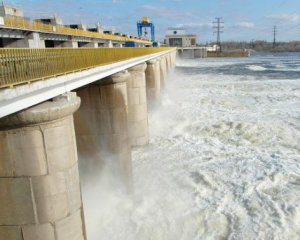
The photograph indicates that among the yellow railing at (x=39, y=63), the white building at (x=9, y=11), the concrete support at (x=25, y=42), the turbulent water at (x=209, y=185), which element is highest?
the white building at (x=9, y=11)

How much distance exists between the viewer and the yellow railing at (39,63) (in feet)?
23.5

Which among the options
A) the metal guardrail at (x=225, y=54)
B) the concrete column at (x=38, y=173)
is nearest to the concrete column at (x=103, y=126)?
the concrete column at (x=38, y=173)

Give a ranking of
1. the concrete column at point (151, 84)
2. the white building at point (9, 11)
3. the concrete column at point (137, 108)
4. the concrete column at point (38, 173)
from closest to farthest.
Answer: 1. the concrete column at point (38, 173)
2. the concrete column at point (137, 108)
3. the white building at point (9, 11)
4. the concrete column at point (151, 84)

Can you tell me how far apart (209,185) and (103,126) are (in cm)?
619

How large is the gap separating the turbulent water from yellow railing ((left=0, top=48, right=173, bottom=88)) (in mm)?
6631

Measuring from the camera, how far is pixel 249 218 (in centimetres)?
1331

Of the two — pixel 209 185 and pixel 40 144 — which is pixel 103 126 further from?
pixel 40 144

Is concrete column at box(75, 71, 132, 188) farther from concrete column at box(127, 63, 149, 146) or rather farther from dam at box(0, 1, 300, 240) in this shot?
concrete column at box(127, 63, 149, 146)

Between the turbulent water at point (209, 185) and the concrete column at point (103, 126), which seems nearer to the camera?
the turbulent water at point (209, 185)

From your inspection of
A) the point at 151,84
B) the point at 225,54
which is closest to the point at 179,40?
the point at 225,54

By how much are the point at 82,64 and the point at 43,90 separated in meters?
3.82

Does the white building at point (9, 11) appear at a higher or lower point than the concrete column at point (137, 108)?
higher

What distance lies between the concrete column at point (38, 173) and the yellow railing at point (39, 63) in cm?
81

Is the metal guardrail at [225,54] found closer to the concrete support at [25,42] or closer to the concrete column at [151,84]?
the concrete column at [151,84]
